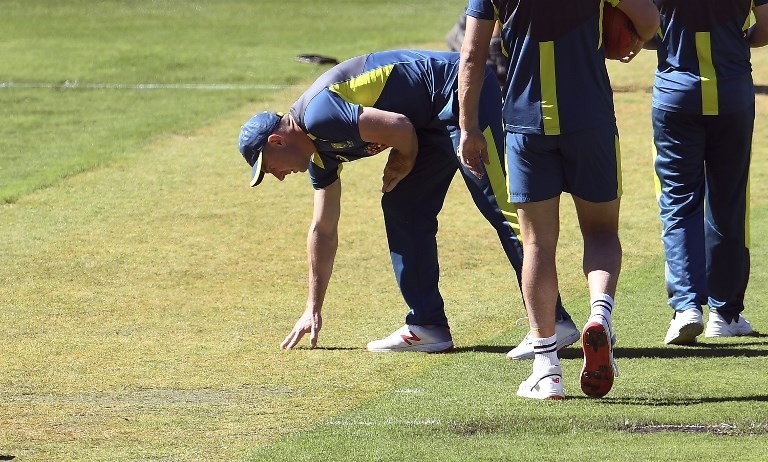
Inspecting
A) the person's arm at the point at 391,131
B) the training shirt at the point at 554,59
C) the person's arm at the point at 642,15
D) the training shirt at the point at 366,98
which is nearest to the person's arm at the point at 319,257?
the training shirt at the point at 366,98

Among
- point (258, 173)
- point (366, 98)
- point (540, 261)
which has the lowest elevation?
point (540, 261)

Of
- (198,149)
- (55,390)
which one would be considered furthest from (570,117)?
(198,149)

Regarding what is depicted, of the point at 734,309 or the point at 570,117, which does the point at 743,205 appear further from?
the point at 570,117

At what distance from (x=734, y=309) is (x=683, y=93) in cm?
111

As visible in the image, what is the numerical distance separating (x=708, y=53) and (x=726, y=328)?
4.48ft

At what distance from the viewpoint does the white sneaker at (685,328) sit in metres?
7.31

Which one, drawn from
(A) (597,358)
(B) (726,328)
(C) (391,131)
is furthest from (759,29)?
(A) (597,358)

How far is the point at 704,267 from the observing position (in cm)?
772

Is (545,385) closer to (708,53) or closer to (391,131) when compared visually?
(391,131)

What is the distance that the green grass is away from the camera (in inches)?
225

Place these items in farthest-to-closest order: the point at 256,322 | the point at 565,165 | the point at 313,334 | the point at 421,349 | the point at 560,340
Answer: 1. the point at 256,322
2. the point at 421,349
3. the point at 313,334
4. the point at 560,340
5. the point at 565,165

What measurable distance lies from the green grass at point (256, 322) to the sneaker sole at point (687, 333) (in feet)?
0.50

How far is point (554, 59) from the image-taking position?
604 cm

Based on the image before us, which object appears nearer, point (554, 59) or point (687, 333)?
point (554, 59)
